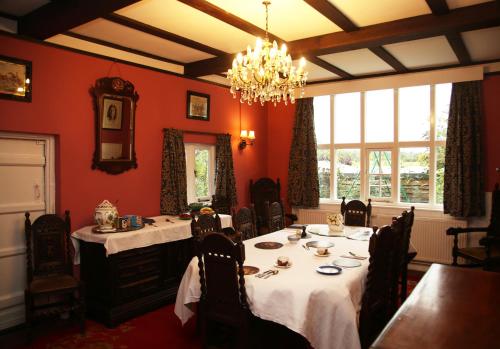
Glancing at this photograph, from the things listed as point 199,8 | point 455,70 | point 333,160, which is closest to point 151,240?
point 199,8

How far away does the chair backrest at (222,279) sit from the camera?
2287 mm

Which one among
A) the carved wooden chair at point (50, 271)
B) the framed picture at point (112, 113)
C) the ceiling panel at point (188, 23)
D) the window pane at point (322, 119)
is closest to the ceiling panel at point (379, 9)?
the ceiling panel at point (188, 23)

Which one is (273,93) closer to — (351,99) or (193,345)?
(193,345)

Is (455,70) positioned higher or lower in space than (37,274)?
higher

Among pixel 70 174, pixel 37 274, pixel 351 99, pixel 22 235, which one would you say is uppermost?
pixel 351 99

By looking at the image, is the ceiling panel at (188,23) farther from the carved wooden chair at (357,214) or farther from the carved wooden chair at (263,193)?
the carved wooden chair at (263,193)

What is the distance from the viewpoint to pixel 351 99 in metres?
5.88

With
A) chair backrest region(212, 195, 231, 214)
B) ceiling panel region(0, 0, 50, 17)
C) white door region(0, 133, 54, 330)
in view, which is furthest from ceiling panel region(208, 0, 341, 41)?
chair backrest region(212, 195, 231, 214)

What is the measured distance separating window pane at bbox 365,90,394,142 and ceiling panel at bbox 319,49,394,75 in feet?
1.35

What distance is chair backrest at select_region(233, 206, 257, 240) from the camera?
360cm

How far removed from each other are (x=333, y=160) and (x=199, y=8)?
3645 mm

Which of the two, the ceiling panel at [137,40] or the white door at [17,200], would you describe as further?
the ceiling panel at [137,40]

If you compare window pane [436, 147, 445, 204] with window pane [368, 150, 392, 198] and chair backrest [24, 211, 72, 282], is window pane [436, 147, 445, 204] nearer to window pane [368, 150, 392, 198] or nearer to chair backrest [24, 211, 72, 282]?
window pane [368, 150, 392, 198]

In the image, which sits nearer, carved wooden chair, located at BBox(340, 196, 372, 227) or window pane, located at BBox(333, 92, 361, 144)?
carved wooden chair, located at BBox(340, 196, 372, 227)
